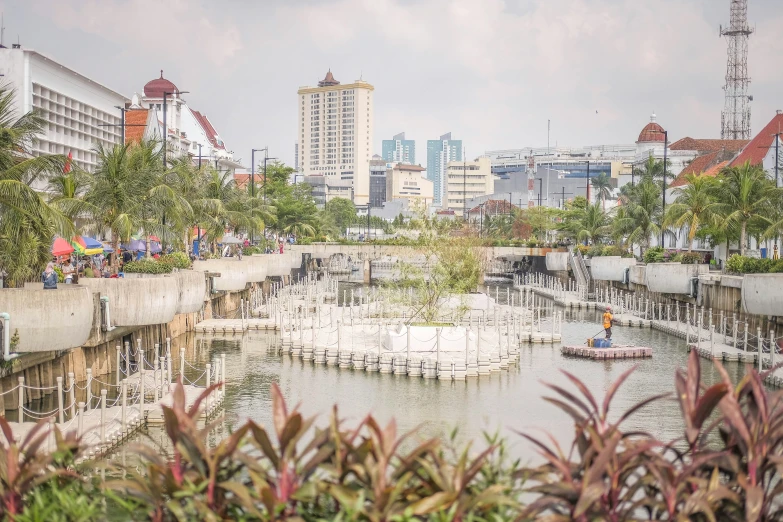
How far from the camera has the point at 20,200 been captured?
2991cm

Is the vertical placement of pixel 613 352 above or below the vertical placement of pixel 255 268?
below

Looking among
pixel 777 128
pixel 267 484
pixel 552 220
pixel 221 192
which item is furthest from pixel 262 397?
pixel 552 220

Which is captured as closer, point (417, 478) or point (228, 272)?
point (417, 478)

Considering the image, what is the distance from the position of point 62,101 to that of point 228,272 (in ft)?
86.5

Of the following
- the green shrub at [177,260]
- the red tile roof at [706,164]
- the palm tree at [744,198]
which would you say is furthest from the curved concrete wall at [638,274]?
the green shrub at [177,260]

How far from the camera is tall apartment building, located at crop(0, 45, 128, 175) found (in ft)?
235

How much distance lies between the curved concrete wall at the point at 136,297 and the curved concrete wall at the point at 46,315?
684 centimetres

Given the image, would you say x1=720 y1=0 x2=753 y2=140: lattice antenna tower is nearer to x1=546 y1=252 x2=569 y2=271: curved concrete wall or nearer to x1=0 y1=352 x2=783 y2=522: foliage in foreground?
x1=546 y1=252 x2=569 y2=271: curved concrete wall

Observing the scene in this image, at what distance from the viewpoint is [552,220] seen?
15375 centimetres

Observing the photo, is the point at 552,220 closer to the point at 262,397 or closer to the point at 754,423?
the point at 262,397

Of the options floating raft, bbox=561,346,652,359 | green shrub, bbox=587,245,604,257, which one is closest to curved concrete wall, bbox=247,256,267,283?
floating raft, bbox=561,346,652,359

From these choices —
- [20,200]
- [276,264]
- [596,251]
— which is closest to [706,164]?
[596,251]

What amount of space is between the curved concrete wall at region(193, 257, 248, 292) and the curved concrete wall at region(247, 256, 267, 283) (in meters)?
1.05

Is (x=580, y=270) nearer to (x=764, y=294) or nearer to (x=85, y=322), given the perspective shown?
(x=764, y=294)
